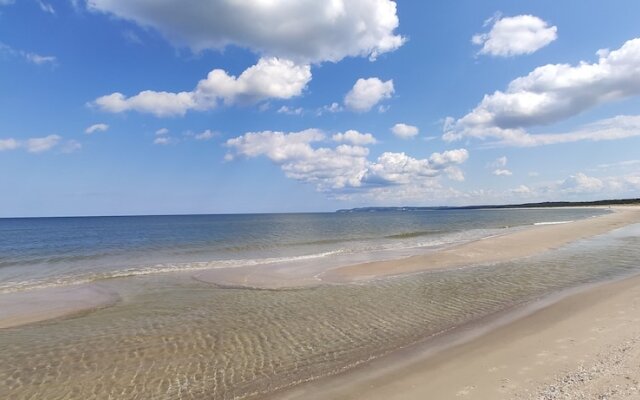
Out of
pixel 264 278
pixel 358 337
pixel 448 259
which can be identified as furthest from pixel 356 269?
pixel 358 337

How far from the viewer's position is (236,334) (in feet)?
34.6

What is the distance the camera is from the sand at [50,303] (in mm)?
13383

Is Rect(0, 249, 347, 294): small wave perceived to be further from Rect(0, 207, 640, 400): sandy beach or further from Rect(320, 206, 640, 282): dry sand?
Rect(320, 206, 640, 282): dry sand

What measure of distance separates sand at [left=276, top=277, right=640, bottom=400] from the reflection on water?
791 mm

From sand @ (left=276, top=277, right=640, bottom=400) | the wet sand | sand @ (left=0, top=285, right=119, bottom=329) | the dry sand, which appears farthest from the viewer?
the dry sand

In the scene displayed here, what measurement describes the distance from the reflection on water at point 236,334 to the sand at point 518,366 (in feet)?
2.59

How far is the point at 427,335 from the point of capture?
9773mm

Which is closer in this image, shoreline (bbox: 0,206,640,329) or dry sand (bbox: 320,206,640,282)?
shoreline (bbox: 0,206,640,329)

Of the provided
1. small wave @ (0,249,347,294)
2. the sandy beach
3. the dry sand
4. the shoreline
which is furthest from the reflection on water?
small wave @ (0,249,347,294)

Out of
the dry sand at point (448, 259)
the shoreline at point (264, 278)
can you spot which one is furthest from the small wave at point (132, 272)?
the dry sand at point (448, 259)

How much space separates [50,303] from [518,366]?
54.6ft

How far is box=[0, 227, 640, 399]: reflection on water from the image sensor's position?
7703mm

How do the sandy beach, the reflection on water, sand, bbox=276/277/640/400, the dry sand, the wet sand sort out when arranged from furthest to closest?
the dry sand, the wet sand, the reflection on water, the sandy beach, sand, bbox=276/277/640/400

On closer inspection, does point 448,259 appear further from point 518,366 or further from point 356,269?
point 518,366
